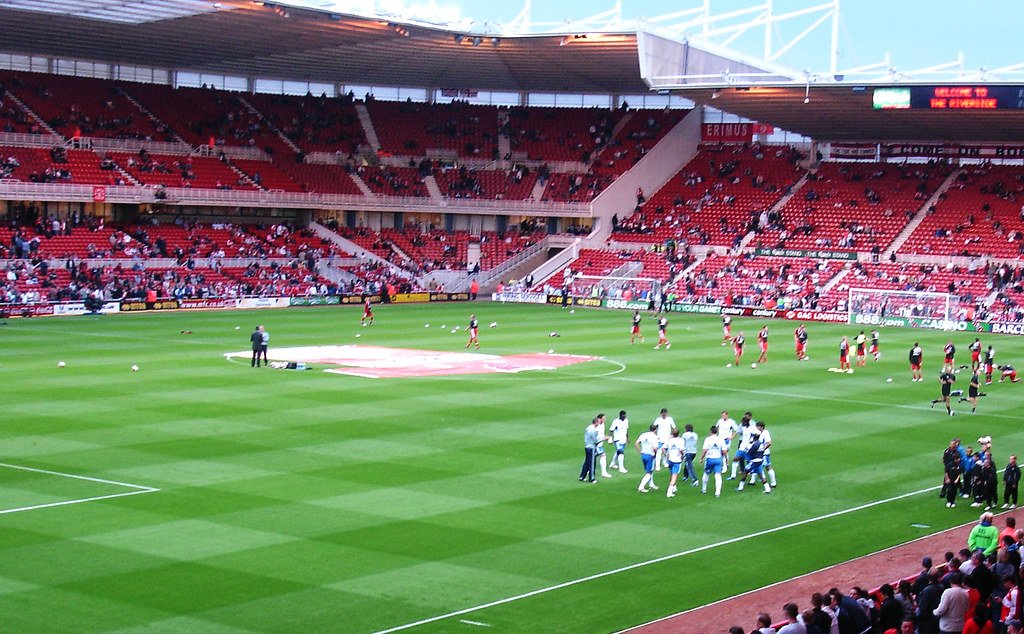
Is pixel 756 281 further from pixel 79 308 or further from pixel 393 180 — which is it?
pixel 79 308

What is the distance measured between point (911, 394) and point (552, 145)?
2098 inches

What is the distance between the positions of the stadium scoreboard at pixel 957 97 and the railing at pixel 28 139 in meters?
44.1

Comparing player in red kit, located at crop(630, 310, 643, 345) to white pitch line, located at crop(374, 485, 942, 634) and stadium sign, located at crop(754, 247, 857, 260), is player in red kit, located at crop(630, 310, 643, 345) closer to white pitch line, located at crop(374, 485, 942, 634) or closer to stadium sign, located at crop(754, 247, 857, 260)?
stadium sign, located at crop(754, 247, 857, 260)

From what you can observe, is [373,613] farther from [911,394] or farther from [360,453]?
[911,394]

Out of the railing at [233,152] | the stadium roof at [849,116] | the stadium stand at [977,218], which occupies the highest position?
the stadium roof at [849,116]

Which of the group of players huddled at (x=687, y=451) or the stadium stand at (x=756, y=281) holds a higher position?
the stadium stand at (x=756, y=281)

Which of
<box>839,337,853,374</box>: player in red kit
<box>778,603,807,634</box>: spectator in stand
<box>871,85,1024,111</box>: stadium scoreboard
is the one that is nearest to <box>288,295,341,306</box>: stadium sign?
<box>871,85,1024,111</box>: stadium scoreboard

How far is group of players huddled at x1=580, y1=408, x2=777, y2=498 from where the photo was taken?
2469cm

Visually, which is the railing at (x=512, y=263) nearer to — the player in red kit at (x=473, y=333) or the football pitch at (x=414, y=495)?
the player in red kit at (x=473, y=333)

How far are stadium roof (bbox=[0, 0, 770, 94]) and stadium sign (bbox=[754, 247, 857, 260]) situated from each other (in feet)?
36.9

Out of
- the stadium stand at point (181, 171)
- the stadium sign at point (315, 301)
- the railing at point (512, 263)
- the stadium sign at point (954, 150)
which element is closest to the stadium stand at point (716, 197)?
the railing at point (512, 263)

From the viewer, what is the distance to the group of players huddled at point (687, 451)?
972 inches

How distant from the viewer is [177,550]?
1959 centimetres

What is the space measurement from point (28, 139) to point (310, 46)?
52.3ft
